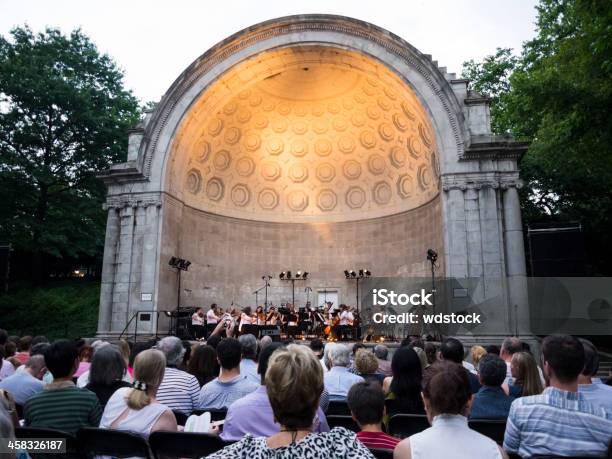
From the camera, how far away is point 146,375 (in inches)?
149

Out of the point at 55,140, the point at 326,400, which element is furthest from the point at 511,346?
the point at 55,140

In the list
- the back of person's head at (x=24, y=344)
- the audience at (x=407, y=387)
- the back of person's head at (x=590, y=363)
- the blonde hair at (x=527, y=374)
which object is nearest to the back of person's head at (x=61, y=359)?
the audience at (x=407, y=387)

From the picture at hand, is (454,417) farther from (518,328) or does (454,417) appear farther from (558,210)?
(558,210)

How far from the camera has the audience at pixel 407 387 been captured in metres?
4.74

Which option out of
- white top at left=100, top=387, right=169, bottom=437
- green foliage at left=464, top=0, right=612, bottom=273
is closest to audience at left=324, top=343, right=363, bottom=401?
white top at left=100, top=387, right=169, bottom=437

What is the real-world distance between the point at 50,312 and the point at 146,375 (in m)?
23.4

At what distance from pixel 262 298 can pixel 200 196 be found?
573cm

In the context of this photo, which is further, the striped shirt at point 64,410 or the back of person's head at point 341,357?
the back of person's head at point 341,357

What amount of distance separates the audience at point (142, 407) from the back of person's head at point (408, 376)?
2.32 m

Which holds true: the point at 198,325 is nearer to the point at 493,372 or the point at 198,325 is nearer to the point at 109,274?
the point at 109,274

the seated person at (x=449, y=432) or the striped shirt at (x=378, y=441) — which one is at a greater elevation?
the seated person at (x=449, y=432)

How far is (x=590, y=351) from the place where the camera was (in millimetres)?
4289

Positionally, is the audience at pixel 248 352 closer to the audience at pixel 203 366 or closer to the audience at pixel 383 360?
the audience at pixel 203 366

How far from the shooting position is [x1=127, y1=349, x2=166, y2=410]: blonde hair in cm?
366
